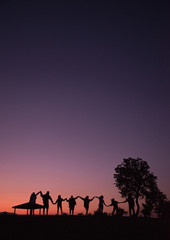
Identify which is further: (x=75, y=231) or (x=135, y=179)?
(x=135, y=179)

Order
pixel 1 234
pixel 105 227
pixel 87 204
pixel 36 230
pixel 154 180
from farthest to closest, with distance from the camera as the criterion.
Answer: pixel 154 180, pixel 87 204, pixel 105 227, pixel 36 230, pixel 1 234

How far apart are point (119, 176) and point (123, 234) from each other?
41.8 metres

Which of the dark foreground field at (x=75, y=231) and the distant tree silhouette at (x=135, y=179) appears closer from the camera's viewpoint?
the dark foreground field at (x=75, y=231)

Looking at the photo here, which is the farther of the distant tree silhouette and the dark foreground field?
the distant tree silhouette

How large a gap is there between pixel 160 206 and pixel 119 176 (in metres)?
22.6

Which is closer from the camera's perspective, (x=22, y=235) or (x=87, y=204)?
(x=22, y=235)

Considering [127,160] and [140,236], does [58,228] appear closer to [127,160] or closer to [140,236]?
[140,236]

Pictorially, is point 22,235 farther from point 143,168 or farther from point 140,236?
point 143,168

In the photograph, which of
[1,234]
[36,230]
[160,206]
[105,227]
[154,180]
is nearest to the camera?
[1,234]

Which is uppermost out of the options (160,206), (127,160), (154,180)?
(127,160)

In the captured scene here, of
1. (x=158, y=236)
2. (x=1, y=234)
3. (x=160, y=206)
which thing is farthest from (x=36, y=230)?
(x=160, y=206)

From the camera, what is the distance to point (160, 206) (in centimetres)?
6700

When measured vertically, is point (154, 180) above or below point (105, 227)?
above

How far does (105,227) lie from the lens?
15.9 metres
